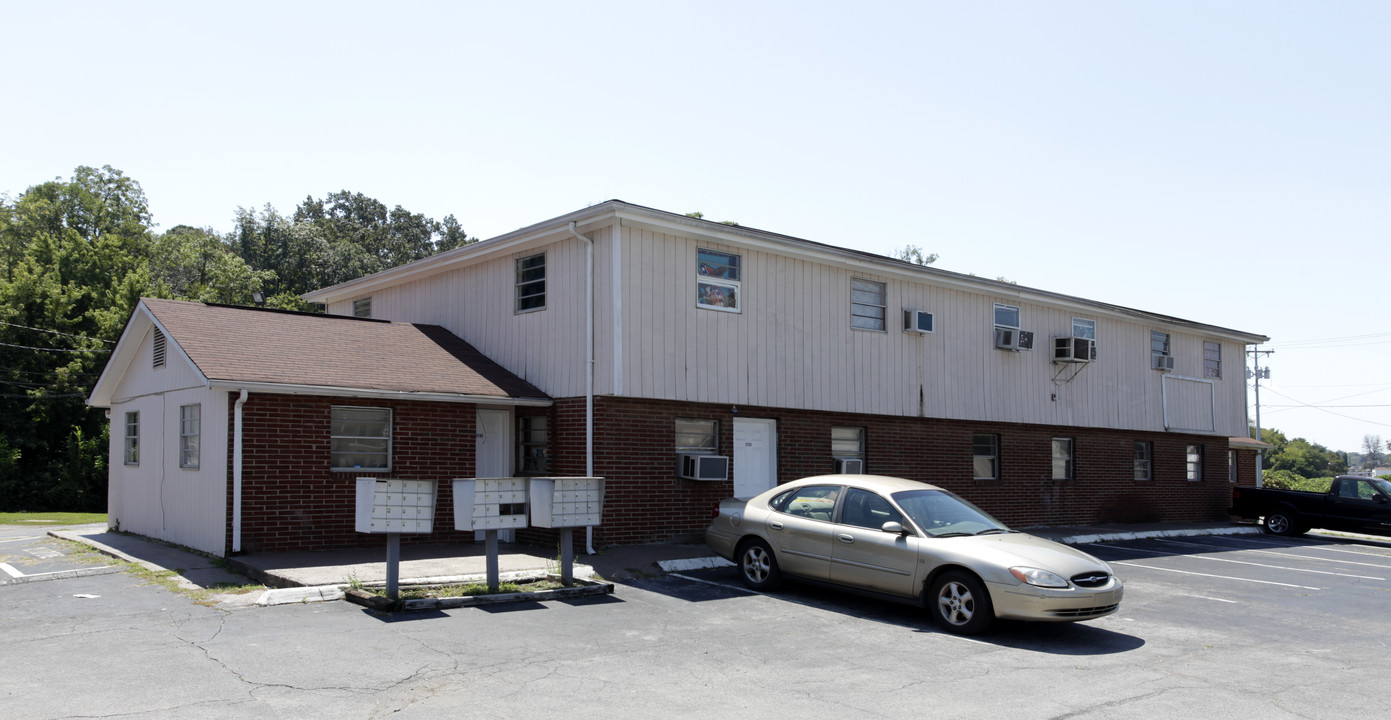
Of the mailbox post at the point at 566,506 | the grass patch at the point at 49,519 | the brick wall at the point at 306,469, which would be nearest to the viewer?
the mailbox post at the point at 566,506

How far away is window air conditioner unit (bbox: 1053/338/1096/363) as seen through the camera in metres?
20.7

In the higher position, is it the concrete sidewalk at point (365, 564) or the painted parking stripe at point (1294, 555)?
the concrete sidewalk at point (365, 564)

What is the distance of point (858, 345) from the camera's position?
56.6 feet

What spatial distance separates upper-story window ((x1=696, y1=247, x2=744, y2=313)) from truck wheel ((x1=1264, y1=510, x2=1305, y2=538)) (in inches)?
603

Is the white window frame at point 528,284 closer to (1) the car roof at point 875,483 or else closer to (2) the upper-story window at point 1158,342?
(1) the car roof at point 875,483

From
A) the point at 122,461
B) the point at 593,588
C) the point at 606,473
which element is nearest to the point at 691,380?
the point at 606,473

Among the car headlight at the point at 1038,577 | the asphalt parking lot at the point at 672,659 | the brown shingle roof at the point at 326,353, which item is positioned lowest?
the asphalt parking lot at the point at 672,659

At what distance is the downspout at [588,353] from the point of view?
1383cm

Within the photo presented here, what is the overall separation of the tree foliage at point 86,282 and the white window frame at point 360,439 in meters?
24.5

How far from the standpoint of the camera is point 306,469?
13.0 meters

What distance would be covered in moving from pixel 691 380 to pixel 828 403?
10.1 ft

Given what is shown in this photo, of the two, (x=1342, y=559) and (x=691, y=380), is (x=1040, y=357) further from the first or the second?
(x=691, y=380)

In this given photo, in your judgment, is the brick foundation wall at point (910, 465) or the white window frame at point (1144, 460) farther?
the white window frame at point (1144, 460)

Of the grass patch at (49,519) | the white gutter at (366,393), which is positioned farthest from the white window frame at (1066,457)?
the grass patch at (49,519)
